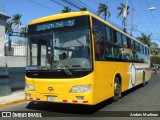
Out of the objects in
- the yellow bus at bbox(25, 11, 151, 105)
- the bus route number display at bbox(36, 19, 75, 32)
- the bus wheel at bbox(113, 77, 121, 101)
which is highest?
the bus route number display at bbox(36, 19, 75, 32)

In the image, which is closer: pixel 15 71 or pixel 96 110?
pixel 96 110

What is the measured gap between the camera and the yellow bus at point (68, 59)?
29.8 ft

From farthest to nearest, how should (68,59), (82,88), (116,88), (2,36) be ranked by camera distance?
(2,36), (116,88), (68,59), (82,88)

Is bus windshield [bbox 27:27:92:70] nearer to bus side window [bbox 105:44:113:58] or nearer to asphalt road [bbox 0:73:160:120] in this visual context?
asphalt road [bbox 0:73:160:120]

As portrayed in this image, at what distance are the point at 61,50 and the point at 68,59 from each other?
15.0 inches

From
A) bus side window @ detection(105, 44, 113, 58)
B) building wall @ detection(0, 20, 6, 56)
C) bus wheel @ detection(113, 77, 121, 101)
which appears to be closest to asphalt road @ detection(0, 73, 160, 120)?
bus wheel @ detection(113, 77, 121, 101)

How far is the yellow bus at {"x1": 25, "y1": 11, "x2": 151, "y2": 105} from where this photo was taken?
907 centimetres

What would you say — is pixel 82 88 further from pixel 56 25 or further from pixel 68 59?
pixel 56 25

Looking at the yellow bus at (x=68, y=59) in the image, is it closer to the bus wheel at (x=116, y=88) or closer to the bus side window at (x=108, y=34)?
the bus side window at (x=108, y=34)

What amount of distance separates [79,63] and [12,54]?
7490 millimetres

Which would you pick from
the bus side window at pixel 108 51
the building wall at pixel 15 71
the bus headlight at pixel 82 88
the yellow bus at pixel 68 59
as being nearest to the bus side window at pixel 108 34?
the yellow bus at pixel 68 59

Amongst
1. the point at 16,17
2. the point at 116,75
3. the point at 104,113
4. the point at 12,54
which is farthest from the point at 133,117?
the point at 16,17

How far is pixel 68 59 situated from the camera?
933cm

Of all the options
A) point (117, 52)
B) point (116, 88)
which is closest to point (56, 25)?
point (117, 52)
